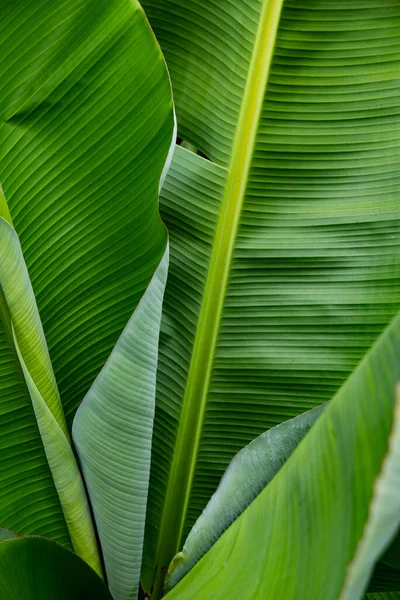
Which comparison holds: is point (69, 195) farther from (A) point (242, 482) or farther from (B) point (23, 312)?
(A) point (242, 482)

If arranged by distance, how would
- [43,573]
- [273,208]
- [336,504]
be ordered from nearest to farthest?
[336,504], [43,573], [273,208]

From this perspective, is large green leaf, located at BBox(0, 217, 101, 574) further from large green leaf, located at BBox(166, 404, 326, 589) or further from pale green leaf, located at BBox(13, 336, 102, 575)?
large green leaf, located at BBox(166, 404, 326, 589)

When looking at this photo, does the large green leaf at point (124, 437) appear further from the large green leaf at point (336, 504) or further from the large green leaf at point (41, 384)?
the large green leaf at point (336, 504)

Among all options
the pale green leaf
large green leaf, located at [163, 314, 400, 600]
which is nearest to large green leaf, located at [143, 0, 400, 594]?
the pale green leaf

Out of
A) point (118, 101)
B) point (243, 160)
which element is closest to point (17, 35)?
point (118, 101)

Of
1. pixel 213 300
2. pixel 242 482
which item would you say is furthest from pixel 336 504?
pixel 213 300
